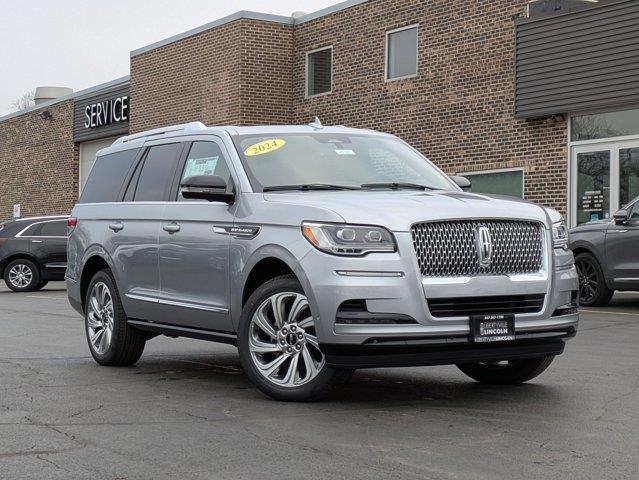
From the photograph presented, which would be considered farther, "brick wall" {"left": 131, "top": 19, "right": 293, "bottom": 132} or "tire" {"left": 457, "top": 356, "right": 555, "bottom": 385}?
"brick wall" {"left": 131, "top": 19, "right": 293, "bottom": 132}

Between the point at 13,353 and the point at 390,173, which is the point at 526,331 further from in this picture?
the point at 13,353

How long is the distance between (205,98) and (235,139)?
21.9 metres

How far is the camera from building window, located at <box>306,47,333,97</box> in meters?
27.6

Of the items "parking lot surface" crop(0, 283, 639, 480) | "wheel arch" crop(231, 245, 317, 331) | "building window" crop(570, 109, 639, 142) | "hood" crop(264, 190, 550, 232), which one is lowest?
"parking lot surface" crop(0, 283, 639, 480)

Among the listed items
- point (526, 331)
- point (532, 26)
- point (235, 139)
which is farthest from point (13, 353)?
point (532, 26)

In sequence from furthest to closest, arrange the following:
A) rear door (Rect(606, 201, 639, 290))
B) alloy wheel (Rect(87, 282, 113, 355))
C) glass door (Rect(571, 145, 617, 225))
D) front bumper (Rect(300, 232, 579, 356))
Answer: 1. glass door (Rect(571, 145, 617, 225))
2. rear door (Rect(606, 201, 639, 290))
3. alloy wheel (Rect(87, 282, 113, 355))
4. front bumper (Rect(300, 232, 579, 356))

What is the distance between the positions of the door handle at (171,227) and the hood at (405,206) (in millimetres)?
1029

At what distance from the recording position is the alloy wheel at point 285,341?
6.91m

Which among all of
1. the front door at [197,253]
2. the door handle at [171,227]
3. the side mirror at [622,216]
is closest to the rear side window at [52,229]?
the side mirror at [622,216]

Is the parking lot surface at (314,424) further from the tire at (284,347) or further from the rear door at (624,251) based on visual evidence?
the rear door at (624,251)

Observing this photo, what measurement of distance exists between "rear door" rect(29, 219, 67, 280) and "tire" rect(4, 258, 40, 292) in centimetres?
21

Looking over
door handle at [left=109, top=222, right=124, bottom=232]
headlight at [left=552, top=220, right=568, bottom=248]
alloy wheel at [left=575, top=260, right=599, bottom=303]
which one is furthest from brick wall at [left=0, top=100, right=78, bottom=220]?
headlight at [left=552, top=220, right=568, bottom=248]

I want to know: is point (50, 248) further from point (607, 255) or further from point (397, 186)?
point (397, 186)

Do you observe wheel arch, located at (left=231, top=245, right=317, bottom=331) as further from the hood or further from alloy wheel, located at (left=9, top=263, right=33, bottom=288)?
alloy wheel, located at (left=9, top=263, right=33, bottom=288)
